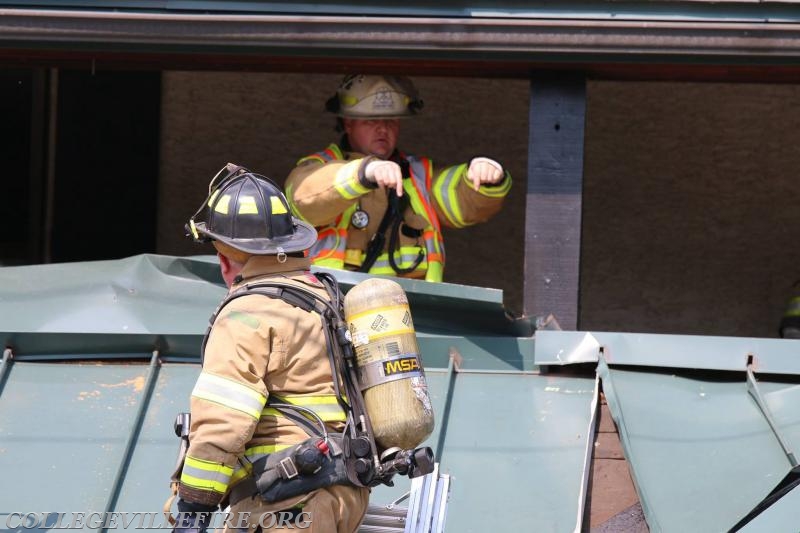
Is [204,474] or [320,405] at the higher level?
[320,405]

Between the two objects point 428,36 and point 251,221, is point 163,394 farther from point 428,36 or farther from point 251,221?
point 428,36

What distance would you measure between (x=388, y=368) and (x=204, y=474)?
65cm

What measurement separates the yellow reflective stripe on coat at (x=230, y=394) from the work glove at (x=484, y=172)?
2502mm

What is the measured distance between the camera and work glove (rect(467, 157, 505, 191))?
6109mm

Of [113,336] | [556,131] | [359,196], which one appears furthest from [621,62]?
[113,336]

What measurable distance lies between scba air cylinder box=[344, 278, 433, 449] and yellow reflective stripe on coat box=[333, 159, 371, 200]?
6.02 ft

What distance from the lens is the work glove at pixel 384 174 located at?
5.80 m

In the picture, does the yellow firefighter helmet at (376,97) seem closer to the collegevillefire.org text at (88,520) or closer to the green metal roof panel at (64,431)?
the green metal roof panel at (64,431)

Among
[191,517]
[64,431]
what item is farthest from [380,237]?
[191,517]

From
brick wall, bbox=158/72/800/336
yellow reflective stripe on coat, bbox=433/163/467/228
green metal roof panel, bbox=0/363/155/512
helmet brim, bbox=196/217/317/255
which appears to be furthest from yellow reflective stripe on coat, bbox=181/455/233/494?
brick wall, bbox=158/72/800/336

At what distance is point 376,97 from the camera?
6578mm

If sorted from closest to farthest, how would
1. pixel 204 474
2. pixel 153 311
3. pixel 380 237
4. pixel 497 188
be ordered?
1. pixel 204 474
2. pixel 153 311
3. pixel 497 188
4. pixel 380 237

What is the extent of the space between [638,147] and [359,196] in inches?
113

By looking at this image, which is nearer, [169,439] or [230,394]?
[230,394]
